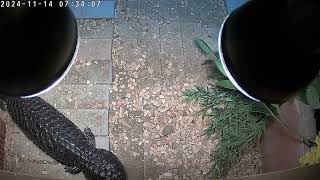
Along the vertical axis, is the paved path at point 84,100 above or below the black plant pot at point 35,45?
below

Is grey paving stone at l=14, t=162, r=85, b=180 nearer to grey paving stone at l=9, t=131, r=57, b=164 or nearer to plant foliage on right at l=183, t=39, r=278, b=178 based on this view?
grey paving stone at l=9, t=131, r=57, b=164

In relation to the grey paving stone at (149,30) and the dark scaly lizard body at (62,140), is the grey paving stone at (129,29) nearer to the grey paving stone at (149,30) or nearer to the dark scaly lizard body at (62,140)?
the grey paving stone at (149,30)

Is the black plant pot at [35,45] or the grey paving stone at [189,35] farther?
the grey paving stone at [189,35]

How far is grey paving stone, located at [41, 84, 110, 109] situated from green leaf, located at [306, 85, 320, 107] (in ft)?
0.99

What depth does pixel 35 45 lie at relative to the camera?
1.25ft

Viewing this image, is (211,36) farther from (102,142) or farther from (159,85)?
(102,142)

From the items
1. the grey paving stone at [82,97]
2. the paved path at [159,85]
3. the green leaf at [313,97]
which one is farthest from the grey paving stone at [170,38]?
the green leaf at [313,97]

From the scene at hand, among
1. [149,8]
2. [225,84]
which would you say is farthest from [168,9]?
[225,84]

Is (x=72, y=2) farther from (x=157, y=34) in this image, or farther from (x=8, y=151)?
(x=8, y=151)

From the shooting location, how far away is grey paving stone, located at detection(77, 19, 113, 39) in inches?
21.0

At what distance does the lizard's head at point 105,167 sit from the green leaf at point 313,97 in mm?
303

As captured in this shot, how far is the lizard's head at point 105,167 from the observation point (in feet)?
1.86

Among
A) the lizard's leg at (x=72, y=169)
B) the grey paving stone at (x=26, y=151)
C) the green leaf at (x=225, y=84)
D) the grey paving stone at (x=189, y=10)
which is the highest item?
the grey paving stone at (x=189, y=10)

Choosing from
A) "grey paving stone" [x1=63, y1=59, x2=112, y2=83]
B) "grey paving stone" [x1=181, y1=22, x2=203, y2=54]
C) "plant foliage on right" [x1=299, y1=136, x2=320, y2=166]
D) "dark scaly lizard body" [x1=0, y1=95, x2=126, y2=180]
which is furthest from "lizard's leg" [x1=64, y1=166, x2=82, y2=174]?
"plant foliage on right" [x1=299, y1=136, x2=320, y2=166]
